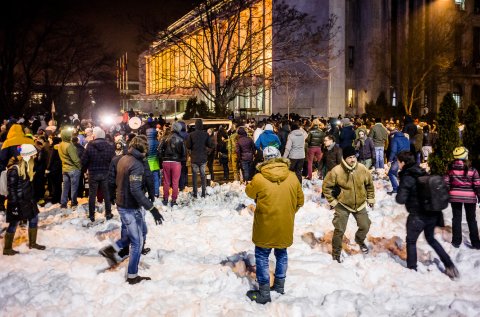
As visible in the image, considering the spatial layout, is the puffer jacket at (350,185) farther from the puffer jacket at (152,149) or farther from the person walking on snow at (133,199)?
the puffer jacket at (152,149)

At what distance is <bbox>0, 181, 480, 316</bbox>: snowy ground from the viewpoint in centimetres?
606

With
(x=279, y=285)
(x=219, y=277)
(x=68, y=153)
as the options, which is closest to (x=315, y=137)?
(x=68, y=153)

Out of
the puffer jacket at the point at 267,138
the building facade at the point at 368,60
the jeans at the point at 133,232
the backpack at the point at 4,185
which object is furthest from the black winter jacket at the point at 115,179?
the building facade at the point at 368,60

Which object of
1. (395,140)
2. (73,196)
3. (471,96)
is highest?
(471,96)

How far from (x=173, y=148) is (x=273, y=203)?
5653 millimetres

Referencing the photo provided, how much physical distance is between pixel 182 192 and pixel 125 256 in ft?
19.4

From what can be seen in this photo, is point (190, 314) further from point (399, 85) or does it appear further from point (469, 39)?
point (469, 39)

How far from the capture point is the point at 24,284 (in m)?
6.79

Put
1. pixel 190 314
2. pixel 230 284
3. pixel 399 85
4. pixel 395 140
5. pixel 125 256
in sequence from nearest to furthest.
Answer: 1. pixel 190 314
2. pixel 230 284
3. pixel 125 256
4. pixel 395 140
5. pixel 399 85

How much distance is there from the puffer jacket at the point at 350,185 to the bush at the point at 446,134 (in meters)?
6.58

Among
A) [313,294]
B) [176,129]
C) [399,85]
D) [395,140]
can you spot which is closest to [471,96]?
[399,85]

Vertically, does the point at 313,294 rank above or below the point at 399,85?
below

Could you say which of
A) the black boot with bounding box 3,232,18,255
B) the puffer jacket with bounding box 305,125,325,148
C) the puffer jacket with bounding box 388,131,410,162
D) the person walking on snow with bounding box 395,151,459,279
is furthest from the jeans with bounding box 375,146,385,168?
the black boot with bounding box 3,232,18,255

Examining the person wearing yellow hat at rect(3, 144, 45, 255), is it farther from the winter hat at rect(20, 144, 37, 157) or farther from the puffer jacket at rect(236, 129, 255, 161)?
the puffer jacket at rect(236, 129, 255, 161)
